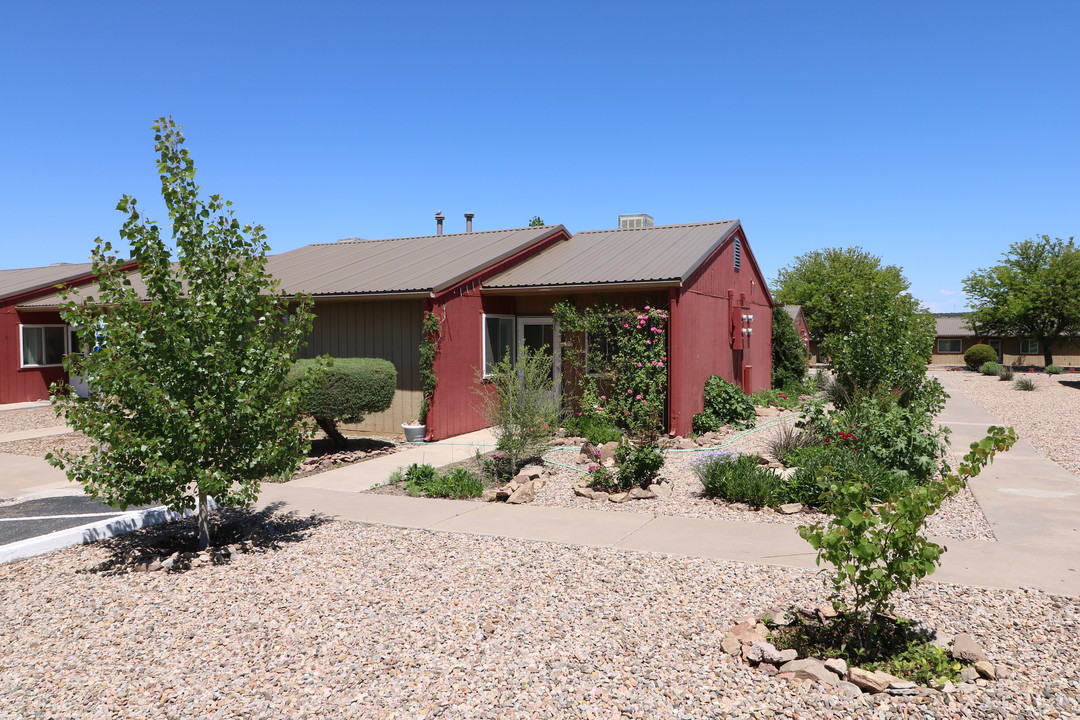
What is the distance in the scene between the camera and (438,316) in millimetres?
12461

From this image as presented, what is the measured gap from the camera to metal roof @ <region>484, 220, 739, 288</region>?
42.5 ft

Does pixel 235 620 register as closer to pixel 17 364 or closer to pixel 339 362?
pixel 339 362

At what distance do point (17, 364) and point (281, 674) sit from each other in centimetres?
2014

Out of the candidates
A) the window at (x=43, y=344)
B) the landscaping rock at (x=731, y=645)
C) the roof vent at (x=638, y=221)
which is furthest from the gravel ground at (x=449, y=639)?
the window at (x=43, y=344)

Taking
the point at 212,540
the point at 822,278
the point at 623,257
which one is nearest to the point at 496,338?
the point at 623,257

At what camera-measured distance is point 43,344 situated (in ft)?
66.7

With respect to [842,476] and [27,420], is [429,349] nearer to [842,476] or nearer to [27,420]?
[842,476]

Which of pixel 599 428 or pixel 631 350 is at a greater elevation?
pixel 631 350

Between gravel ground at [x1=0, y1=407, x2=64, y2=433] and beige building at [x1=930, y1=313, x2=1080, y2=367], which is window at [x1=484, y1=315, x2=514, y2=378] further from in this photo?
beige building at [x1=930, y1=313, x2=1080, y2=367]

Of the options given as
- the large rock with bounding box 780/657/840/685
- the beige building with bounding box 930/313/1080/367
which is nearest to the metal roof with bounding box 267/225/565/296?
the large rock with bounding box 780/657/840/685

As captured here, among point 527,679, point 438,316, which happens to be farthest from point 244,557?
point 438,316

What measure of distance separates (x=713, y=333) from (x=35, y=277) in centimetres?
2051

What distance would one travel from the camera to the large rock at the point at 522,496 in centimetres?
821

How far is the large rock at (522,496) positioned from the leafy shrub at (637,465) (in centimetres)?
106
